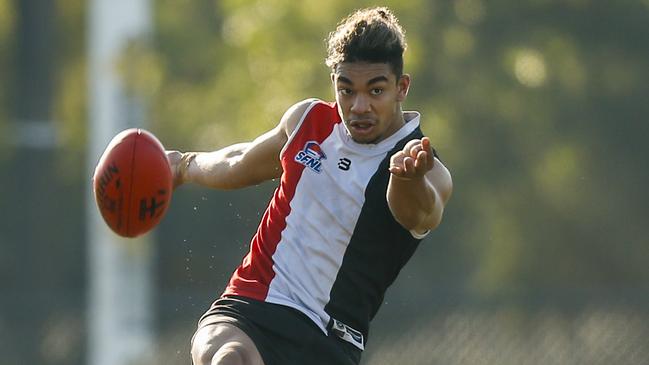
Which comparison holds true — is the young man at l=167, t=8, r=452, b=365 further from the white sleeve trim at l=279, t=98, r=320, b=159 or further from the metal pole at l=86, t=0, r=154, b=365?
the metal pole at l=86, t=0, r=154, b=365

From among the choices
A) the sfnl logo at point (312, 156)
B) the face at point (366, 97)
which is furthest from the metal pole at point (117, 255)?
the face at point (366, 97)

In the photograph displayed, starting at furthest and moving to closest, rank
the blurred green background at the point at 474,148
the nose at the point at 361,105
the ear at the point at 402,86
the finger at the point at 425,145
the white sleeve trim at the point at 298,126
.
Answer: the blurred green background at the point at 474,148 → the white sleeve trim at the point at 298,126 → the ear at the point at 402,86 → the nose at the point at 361,105 → the finger at the point at 425,145

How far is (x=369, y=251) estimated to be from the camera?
6609 mm

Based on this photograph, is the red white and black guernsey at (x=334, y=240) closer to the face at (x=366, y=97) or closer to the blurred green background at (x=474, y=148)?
the face at (x=366, y=97)

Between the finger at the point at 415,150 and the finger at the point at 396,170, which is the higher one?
the finger at the point at 415,150

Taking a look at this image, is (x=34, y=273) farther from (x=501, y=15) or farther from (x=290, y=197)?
(x=290, y=197)

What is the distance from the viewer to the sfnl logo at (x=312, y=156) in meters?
6.74

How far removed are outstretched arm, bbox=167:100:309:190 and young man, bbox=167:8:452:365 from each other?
0.23m

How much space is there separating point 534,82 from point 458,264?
224 centimetres

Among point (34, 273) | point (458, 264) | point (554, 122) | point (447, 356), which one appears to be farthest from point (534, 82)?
point (34, 273)

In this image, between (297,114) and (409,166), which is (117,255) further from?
(409,166)

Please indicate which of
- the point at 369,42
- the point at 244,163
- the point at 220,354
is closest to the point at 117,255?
Result: the point at 244,163

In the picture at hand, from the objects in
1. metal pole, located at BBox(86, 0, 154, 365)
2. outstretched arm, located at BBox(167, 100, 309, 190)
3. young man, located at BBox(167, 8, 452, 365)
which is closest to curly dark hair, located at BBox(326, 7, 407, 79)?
young man, located at BBox(167, 8, 452, 365)

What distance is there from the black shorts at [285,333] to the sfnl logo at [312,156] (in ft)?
2.01
